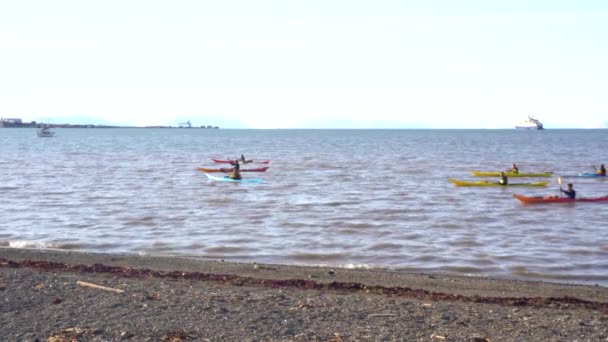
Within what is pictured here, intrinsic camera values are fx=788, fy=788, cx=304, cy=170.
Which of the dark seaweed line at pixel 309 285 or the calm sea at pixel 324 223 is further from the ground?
the dark seaweed line at pixel 309 285

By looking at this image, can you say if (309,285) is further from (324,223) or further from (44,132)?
(44,132)

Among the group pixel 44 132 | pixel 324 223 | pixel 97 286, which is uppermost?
pixel 97 286

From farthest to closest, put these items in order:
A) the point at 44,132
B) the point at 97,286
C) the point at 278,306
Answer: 1. the point at 44,132
2. the point at 97,286
3. the point at 278,306

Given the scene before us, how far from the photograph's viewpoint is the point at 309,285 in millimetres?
13688

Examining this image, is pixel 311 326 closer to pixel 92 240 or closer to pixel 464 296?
pixel 464 296

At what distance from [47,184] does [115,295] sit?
101ft

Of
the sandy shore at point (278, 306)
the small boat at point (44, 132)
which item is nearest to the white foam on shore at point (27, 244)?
the sandy shore at point (278, 306)

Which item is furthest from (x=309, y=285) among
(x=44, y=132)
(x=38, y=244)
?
(x=44, y=132)

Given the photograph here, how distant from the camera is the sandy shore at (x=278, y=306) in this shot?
9.72 metres

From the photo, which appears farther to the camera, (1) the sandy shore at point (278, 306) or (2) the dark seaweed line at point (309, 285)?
(2) the dark seaweed line at point (309, 285)

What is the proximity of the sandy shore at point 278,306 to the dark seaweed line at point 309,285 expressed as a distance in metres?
0.02

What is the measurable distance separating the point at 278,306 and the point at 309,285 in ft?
7.99

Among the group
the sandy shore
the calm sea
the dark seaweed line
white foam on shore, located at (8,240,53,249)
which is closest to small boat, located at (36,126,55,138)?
the calm sea

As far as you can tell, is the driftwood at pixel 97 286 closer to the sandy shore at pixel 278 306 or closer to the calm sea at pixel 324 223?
the sandy shore at pixel 278 306
